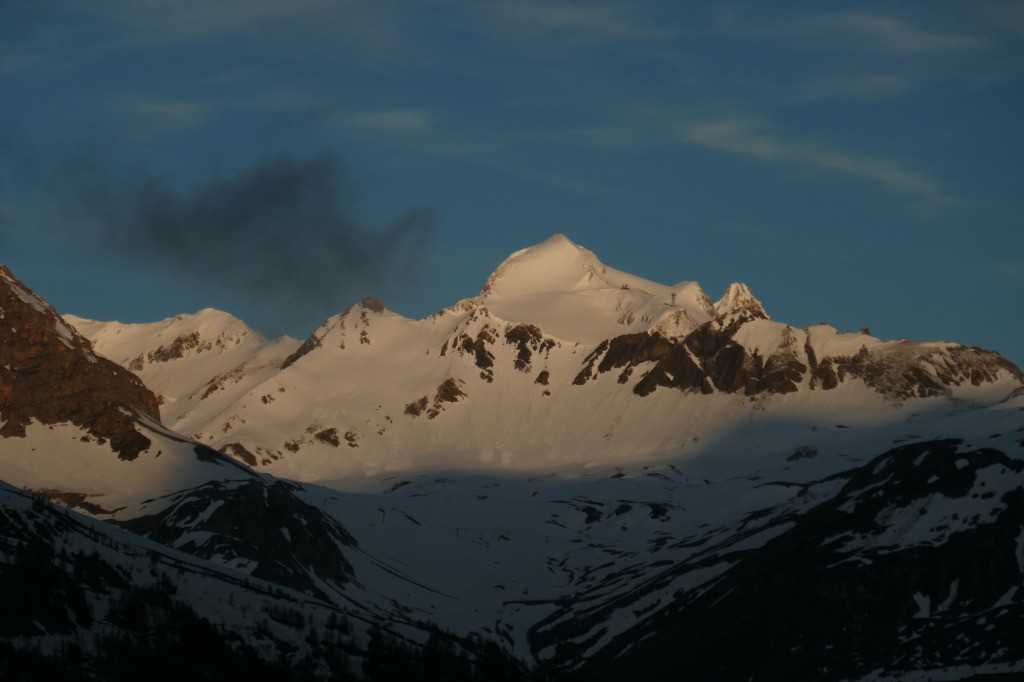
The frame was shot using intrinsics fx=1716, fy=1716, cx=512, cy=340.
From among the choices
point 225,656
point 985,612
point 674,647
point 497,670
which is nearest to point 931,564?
point 985,612

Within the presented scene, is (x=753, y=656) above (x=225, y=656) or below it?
below

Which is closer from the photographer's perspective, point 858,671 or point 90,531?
point 90,531

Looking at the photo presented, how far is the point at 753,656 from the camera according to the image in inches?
6964

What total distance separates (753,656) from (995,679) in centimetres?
3489

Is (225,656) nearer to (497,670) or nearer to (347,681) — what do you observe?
(347,681)

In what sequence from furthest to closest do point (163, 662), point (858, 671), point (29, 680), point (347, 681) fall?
point (858, 671) → point (347, 681) → point (163, 662) → point (29, 680)

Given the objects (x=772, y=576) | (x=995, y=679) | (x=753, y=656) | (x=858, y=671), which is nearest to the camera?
(x=995, y=679)

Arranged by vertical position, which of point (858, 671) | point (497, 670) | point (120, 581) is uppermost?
point (120, 581)

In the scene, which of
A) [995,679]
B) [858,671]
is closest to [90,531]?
[995,679]

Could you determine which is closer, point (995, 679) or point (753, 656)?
point (995, 679)

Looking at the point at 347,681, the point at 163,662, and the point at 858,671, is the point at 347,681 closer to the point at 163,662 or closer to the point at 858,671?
the point at 163,662

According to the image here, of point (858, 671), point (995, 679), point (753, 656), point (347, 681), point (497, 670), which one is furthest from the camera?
point (753, 656)

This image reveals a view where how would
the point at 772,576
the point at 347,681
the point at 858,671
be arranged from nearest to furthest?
the point at 347,681 < the point at 858,671 < the point at 772,576

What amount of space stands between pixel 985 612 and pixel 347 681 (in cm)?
12565
